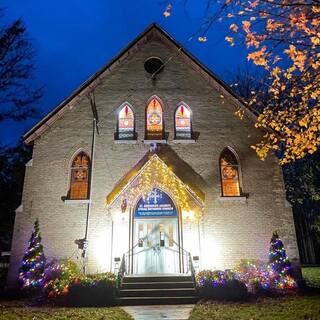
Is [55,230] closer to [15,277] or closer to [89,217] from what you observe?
[89,217]

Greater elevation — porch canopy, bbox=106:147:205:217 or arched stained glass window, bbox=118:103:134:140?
arched stained glass window, bbox=118:103:134:140

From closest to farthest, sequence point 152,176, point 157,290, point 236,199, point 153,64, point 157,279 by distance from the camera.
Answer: point 157,290, point 157,279, point 152,176, point 236,199, point 153,64

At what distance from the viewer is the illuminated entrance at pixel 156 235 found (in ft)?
42.7

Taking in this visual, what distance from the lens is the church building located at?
43.9 feet

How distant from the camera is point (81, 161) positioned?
14.8m

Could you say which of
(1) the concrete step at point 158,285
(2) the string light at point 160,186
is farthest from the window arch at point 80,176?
(1) the concrete step at point 158,285

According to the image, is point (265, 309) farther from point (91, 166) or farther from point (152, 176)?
point (91, 166)

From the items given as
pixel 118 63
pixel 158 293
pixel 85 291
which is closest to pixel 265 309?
pixel 158 293

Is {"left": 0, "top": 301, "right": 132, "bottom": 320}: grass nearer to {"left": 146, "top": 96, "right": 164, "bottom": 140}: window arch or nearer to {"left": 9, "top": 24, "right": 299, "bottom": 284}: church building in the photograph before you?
{"left": 9, "top": 24, "right": 299, "bottom": 284}: church building

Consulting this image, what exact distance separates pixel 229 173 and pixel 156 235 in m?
4.34

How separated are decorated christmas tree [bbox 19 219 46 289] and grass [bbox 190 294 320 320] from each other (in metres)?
6.32

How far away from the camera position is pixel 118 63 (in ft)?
52.1

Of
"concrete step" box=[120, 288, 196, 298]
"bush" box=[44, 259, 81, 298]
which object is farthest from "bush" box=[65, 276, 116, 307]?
"bush" box=[44, 259, 81, 298]

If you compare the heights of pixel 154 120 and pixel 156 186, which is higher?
pixel 154 120
